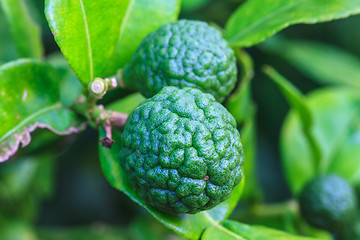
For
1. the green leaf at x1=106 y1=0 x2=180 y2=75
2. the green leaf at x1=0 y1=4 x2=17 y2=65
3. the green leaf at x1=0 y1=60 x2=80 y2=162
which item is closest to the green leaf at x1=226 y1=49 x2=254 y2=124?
the green leaf at x1=106 y1=0 x2=180 y2=75

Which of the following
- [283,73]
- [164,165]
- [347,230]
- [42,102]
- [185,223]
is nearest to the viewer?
[164,165]

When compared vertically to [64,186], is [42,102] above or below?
above

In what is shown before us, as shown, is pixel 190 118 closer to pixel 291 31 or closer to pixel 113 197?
pixel 113 197

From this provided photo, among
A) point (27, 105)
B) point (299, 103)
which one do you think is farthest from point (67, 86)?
point (299, 103)

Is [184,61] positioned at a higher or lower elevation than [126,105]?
higher

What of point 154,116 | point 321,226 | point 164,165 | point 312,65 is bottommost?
point 321,226

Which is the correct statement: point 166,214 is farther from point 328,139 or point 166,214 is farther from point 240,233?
point 328,139

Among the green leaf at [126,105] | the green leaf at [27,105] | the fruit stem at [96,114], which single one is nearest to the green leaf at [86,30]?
the fruit stem at [96,114]

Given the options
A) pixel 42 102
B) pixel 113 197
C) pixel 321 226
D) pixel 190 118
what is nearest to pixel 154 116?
pixel 190 118
